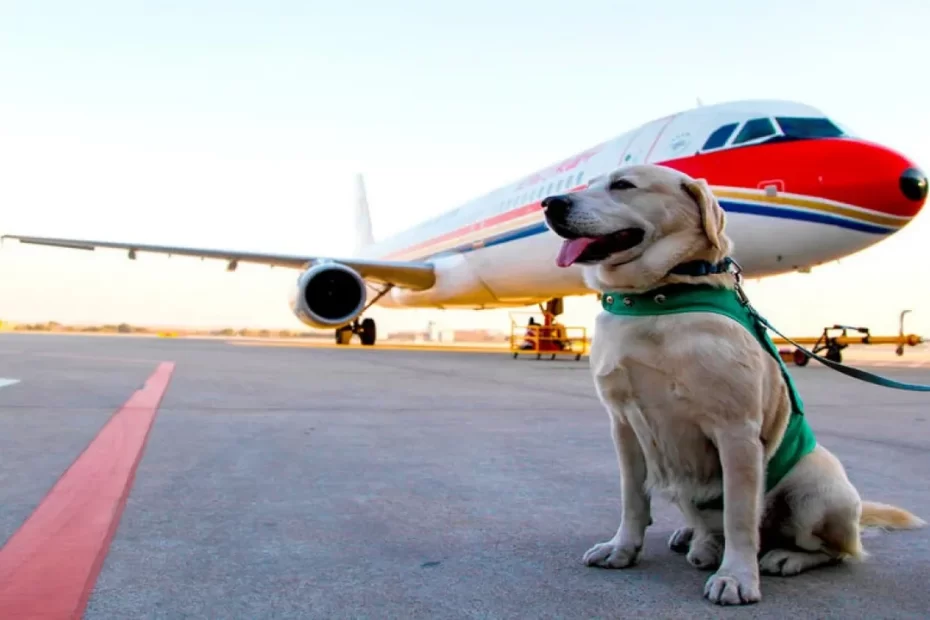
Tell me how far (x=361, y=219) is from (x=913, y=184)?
22.0 m

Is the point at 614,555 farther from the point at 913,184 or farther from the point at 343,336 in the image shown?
the point at 343,336

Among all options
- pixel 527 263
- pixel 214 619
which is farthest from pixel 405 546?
pixel 527 263

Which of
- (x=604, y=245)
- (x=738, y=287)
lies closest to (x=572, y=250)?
(x=604, y=245)

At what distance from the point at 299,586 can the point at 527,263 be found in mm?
10778

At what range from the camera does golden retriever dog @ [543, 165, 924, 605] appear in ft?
5.80

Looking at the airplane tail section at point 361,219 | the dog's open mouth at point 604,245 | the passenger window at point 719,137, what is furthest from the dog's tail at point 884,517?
the airplane tail section at point 361,219

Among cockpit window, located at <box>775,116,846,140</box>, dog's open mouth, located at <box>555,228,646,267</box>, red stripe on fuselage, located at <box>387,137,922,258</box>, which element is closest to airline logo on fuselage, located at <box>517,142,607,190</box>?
red stripe on fuselage, located at <box>387,137,922,258</box>

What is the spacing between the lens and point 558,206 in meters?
1.86

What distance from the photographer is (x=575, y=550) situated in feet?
6.84

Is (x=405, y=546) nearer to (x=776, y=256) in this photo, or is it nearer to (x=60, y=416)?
(x=60, y=416)

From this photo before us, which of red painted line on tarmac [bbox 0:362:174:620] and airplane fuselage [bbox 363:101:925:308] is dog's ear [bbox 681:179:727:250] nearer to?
red painted line on tarmac [bbox 0:362:174:620]

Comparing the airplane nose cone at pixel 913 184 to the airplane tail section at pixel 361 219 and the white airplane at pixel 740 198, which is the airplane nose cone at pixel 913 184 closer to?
the white airplane at pixel 740 198

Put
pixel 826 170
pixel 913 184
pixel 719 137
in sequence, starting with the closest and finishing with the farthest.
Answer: pixel 913 184, pixel 826 170, pixel 719 137

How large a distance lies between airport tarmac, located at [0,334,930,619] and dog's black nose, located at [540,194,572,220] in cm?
80
